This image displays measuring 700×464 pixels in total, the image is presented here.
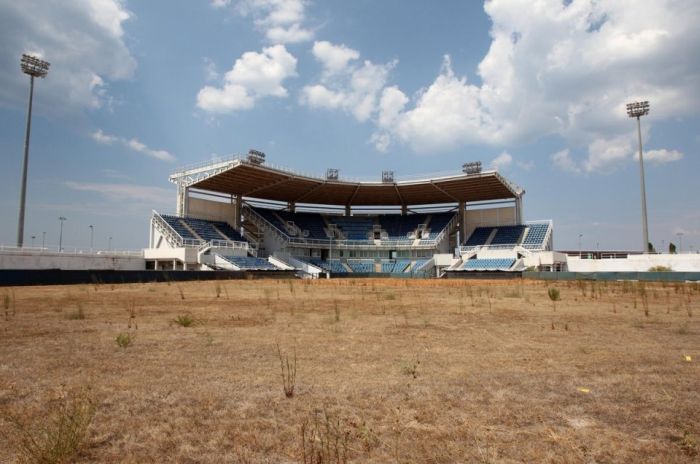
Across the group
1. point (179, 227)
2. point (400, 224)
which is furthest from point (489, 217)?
point (179, 227)

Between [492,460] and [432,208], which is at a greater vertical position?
[432,208]

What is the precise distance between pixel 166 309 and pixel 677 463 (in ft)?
48.5

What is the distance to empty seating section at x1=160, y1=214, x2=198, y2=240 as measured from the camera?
56172mm

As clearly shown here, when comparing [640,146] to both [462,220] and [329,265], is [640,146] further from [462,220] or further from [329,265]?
[329,265]

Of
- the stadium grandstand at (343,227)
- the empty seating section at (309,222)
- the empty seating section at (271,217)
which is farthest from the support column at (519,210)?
the empty seating section at (271,217)

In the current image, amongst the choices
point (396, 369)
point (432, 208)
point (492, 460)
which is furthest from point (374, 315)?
point (432, 208)

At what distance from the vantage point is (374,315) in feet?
45.1

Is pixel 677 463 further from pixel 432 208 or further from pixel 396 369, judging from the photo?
pixel 432 208

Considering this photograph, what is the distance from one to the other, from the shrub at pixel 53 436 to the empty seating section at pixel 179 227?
178 feet

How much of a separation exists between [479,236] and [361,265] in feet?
63.9

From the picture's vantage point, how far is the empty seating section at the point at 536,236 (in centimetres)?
6197

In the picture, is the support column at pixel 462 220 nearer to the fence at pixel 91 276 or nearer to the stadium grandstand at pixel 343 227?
the stadium grandstand at pixel 343 227

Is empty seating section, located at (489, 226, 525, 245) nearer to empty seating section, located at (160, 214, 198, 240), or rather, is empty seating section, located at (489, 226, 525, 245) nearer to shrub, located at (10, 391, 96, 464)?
empty seating section, located at (160, 214, 198, 240)

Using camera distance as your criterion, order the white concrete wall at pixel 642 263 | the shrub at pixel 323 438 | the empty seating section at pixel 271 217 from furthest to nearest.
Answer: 1. the empty seating section at pixel 271 217
2. the white concrete wall at pixel 642 263
3. the shrub at pixel 323 438
